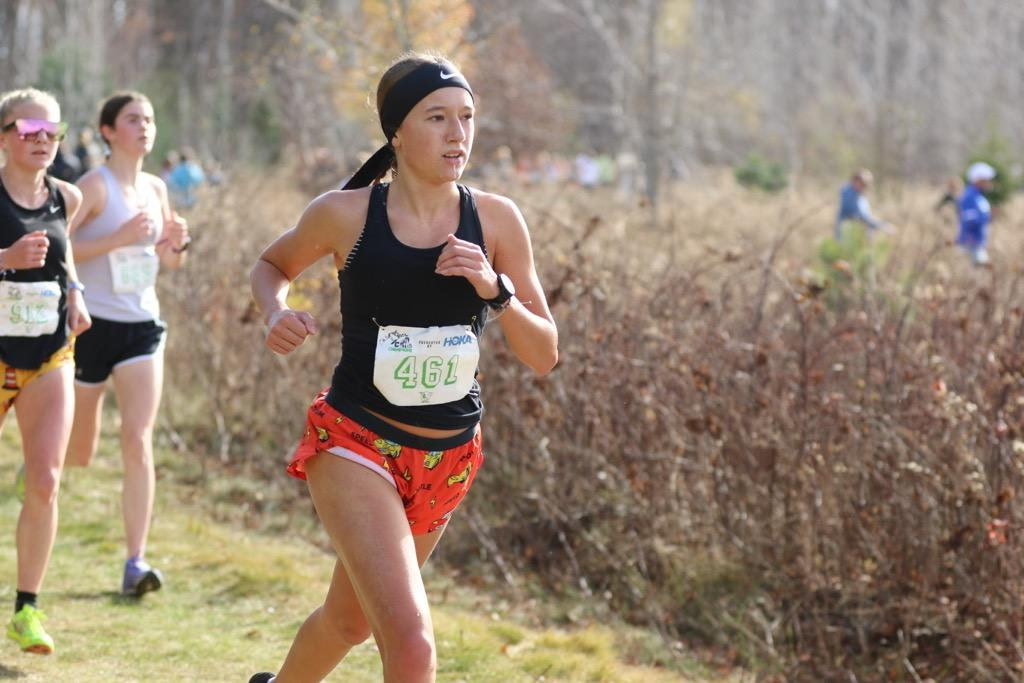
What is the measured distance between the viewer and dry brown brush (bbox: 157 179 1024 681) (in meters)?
5.36

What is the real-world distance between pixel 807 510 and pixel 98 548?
125 inches

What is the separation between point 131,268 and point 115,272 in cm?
6

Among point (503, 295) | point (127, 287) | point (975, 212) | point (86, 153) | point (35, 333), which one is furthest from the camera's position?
point (86, 153)

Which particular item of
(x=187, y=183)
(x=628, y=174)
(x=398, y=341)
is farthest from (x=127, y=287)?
(x=628, y=174)

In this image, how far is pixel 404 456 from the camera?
322 centimetres

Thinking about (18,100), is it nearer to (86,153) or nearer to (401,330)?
(401,330)

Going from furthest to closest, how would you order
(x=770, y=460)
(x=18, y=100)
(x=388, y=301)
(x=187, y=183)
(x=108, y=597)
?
1. (x=187, y=183)
2. (x=770, y=460)
3. (x=108, y=597)
4. (x=18, y=100)
5. (x=388, y=301)

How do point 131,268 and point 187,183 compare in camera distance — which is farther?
point 187,183

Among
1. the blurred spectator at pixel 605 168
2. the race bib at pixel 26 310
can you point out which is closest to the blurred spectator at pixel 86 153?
the race bib at pixel 26 310

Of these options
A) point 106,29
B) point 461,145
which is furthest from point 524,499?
point 106,29

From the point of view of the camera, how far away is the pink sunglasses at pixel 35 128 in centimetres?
464

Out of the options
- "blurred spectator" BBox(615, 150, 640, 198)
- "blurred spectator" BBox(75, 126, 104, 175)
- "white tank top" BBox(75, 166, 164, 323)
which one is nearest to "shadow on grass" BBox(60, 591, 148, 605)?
"white tank top" BBox(75, 166, 164, 323)

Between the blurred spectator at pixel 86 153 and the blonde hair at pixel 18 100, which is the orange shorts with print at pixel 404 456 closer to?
the blonde hair at pixel 18 100

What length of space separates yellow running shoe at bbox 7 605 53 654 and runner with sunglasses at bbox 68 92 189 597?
0.84 m
